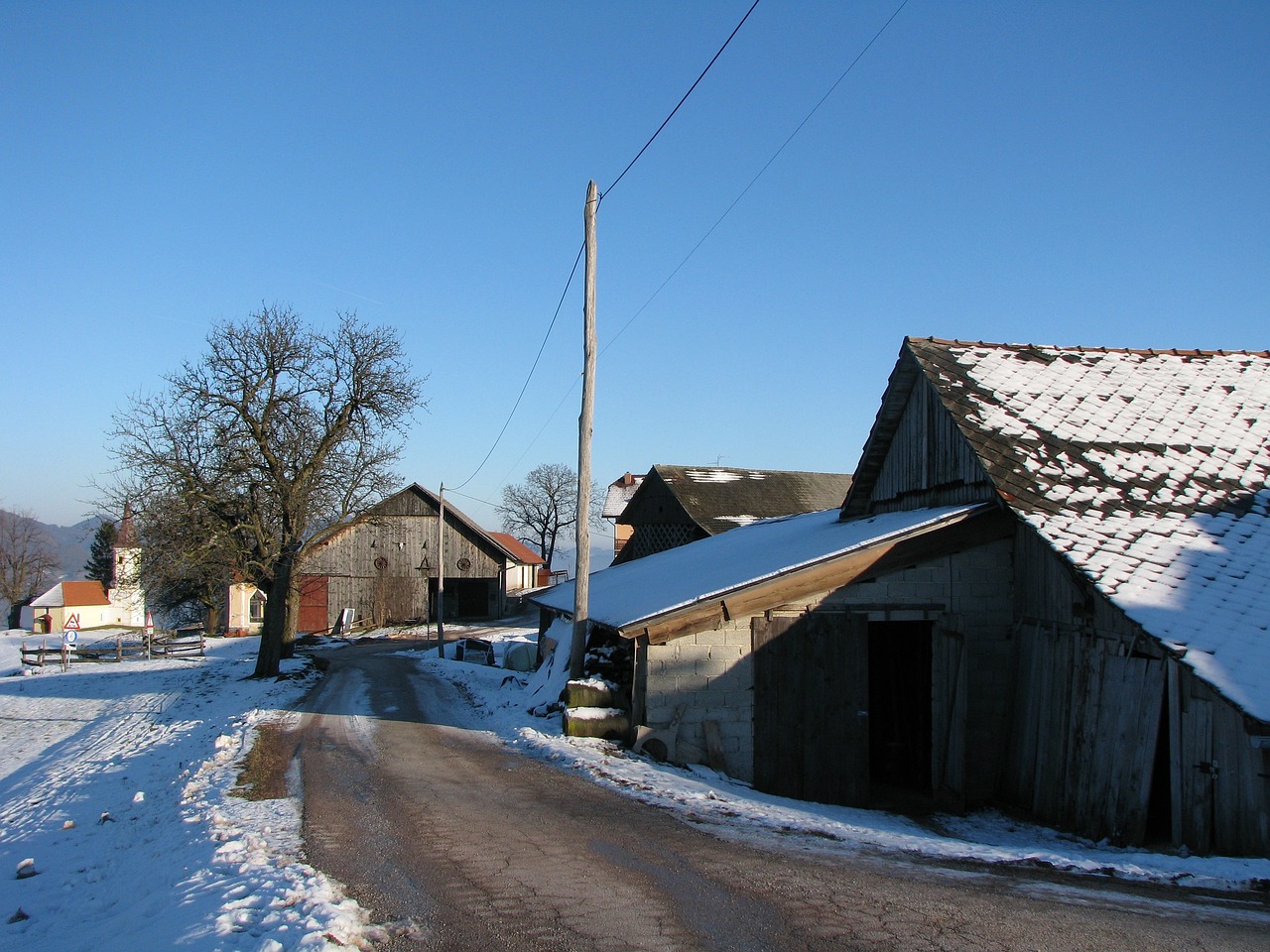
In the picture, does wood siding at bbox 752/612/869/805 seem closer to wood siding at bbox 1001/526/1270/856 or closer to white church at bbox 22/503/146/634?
wood siding at bbox 1001/526/1270/856

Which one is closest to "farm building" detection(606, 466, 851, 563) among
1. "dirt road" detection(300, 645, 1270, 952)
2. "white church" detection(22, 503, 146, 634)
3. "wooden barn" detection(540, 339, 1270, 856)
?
"wooden barn" detection(540, 339, 1270, 856)

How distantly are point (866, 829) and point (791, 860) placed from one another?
2.15 meters

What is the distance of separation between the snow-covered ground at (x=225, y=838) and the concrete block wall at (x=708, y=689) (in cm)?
50

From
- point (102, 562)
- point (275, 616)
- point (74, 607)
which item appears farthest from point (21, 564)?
point (275, 616)

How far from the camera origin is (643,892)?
6.00 m

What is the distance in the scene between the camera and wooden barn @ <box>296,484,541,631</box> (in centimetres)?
4716

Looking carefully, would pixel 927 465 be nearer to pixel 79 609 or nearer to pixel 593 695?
pixel 593 695

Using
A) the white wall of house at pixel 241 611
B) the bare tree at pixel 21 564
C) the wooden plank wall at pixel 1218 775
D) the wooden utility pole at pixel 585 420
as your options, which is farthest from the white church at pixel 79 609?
the wooden plank wall at pixel 1218 775

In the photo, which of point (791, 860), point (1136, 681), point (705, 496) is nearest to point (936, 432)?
point (1136, 681)

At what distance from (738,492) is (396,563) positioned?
23.2 m

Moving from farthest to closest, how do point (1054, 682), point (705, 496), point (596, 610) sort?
point (705, 496)
point (596, 610)
point (1054, 682)

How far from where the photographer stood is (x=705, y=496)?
107 ft

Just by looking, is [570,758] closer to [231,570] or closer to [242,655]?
[231,570]

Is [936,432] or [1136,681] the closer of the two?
[1136,681]
